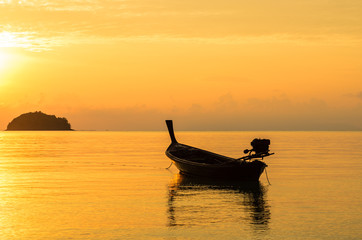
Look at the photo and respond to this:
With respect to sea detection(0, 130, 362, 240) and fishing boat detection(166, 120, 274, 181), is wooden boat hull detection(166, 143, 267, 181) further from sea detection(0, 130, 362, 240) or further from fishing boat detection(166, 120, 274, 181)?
sea detection(0, 130, 362, 240)

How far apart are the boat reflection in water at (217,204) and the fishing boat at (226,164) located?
0.69 meters

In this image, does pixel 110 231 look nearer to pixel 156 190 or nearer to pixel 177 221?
A: pixel 177 221

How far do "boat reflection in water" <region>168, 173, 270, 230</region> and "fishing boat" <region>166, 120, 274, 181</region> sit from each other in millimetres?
690

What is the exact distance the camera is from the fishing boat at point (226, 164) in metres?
37.6

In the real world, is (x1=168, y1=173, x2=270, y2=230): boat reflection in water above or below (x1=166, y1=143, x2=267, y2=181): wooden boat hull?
below

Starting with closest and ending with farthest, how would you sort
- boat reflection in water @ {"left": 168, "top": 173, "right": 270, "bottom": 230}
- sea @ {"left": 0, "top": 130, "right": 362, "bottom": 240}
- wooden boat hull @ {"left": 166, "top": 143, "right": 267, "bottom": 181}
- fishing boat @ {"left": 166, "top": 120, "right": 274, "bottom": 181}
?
sea @ {"left": 0, "top": 130, "right": 362, "bottom": 240} < boat reflection in water @ {"left": 168, "top": 173, "right": 270, "bottom": 230} < fishing boat @ {"left": 166, "top": 120, "right": 274, "bottom": 181} < wooden boat hull @ {"left": 166, "top": 143, "right": 267, "bottom": 181}

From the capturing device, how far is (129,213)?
24953mm

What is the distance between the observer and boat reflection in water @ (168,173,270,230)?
23.0 m

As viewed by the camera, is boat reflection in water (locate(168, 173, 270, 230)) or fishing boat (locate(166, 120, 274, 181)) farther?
fishing boat (locate(166, 120, 274, 181))

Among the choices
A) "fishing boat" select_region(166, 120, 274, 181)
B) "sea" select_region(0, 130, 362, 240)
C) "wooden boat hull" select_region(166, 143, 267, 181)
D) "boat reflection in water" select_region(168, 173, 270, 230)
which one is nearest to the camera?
"sea" select_region(0, 130, 362, 240)

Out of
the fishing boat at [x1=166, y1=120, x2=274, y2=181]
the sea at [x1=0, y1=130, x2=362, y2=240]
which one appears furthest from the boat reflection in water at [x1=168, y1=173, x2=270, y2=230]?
the fishing boat at [x1=166, y1=120, x2=274, y2=181]

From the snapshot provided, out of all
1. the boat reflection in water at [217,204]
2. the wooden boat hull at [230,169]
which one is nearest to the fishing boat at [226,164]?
the wooden boat hull at [230,169]

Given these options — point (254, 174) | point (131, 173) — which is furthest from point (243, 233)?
point (131, 173)

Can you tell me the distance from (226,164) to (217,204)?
1141 cm
